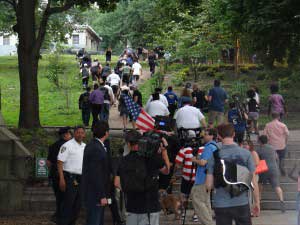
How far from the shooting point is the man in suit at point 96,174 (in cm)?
932

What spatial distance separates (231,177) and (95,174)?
1.86m

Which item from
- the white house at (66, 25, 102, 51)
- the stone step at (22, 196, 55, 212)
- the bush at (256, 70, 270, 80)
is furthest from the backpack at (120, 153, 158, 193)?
the white house at (66, 25, 102, 51)

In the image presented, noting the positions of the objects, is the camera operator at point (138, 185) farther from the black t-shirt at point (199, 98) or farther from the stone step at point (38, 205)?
the black t-shirt at point (199, 98)

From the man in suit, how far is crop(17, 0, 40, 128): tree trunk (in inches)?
411

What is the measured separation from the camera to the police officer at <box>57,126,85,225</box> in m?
11.2

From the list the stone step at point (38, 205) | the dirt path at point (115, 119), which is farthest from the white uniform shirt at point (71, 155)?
the dirt path at point (115, 119)

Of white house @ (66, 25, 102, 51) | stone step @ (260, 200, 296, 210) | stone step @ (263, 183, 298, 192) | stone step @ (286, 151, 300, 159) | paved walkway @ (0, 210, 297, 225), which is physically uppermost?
white house @ (66, 25, 102, 51)

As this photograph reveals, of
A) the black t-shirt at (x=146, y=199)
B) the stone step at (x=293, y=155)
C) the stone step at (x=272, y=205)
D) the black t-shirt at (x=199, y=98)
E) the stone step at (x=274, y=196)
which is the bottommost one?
the stone step at (x=272, y=205)

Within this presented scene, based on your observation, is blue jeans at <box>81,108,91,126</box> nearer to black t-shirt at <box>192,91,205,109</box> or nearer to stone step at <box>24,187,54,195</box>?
black t-shirt at <box>192,91,205,109</box>

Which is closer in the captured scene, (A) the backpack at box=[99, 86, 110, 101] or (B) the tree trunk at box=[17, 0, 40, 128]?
(B) the tree trunk at box=[17, 0, 40, 128]

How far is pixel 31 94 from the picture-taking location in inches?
777

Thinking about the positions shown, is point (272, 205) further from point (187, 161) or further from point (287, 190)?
point (187, 161)

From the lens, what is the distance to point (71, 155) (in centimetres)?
1121

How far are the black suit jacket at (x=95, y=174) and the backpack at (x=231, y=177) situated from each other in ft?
5.29
